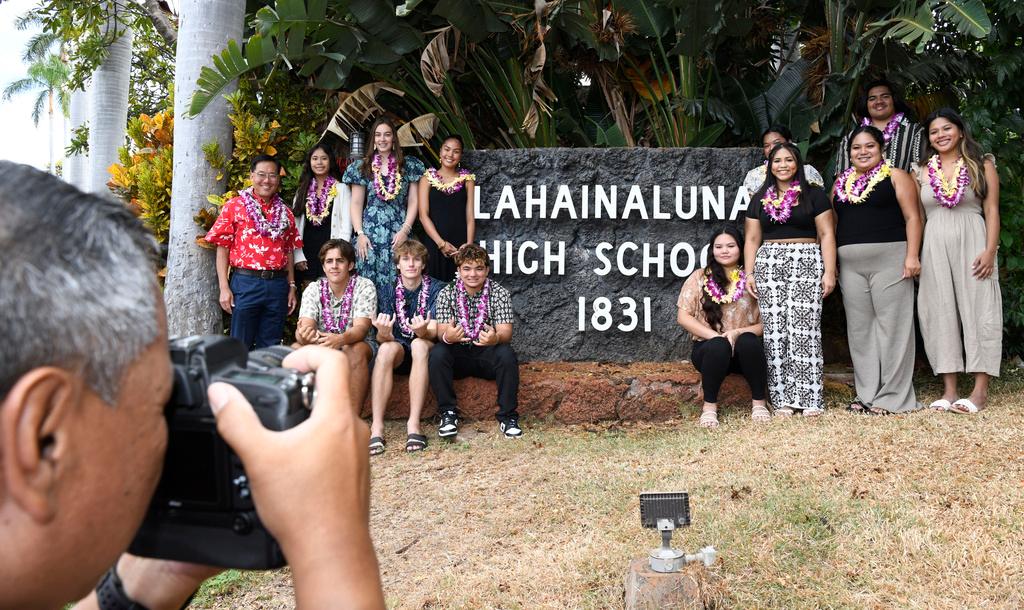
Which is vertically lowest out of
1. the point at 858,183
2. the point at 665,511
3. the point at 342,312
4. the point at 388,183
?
the point at 665,511

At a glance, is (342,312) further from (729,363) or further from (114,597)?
(114,597)

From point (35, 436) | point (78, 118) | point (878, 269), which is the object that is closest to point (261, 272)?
point (878, 269)

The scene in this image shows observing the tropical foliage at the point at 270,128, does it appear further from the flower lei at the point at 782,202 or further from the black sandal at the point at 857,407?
the black sandal at the point at 857,407

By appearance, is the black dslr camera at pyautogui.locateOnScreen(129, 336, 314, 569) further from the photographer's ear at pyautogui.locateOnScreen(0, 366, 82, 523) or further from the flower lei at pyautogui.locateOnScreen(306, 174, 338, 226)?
the flower lei at pyautogui.locateOnScreen(306, 174, 338, 226)

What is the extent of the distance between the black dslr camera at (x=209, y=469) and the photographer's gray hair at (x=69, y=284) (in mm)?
124

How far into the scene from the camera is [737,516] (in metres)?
3.61

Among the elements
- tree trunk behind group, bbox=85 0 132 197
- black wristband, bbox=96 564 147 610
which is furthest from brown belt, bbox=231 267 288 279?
black wristband, bbox=96 564 147 610

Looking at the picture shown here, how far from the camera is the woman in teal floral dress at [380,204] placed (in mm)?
6141

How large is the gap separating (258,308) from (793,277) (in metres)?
3.61

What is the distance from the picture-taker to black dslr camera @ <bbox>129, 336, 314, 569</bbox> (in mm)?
820

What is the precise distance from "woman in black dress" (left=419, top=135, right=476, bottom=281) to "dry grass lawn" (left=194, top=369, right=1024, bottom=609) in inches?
65.5

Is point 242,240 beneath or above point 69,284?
above

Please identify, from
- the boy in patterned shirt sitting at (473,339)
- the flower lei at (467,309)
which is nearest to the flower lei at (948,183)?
the boy in patterned shirt sitting at (473,339)

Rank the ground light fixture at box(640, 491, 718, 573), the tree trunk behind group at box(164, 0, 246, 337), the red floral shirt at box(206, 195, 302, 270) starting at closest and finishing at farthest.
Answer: the ground light fixture at box(640, 491, 718, 573)
the red floral shirt at box(206, 195, 302, 270)
the tree trunk behind group at box(164, 0, 246, 337)
